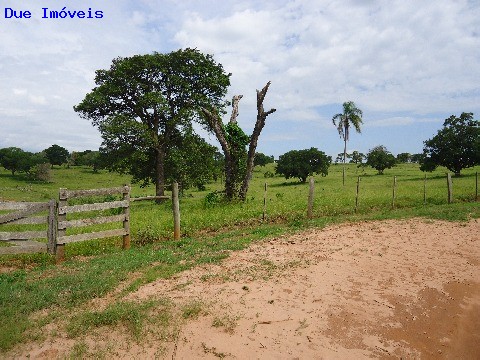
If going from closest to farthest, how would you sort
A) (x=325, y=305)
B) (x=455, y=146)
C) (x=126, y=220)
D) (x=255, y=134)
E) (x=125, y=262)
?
(x=325, y=305) < (x=125, y=262) < (x=126, y=220) < (x=255, y=134) < (x=455, y=146)

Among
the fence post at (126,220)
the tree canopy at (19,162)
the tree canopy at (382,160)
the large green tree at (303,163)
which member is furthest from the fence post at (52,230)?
the tree canopy at (19,162)

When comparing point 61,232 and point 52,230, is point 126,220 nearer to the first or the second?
point 61,232

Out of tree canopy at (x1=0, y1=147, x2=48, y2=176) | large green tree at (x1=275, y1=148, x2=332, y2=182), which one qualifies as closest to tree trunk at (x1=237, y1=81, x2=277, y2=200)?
large green tree at (x1=275, y1=148, x2=332, y2=182)

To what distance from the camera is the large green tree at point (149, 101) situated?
2447cm

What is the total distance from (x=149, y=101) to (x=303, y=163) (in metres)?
20.9

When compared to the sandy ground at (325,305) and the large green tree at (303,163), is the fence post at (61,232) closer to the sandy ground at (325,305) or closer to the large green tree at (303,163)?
the sandy ground at (325,305)

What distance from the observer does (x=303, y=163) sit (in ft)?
131

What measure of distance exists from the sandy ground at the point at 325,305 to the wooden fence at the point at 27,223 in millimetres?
3912

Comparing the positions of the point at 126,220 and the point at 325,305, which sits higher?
the point at 126,220

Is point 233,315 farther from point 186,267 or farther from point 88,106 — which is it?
point 88,106

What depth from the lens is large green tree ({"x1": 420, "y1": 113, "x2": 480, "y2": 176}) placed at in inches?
1393

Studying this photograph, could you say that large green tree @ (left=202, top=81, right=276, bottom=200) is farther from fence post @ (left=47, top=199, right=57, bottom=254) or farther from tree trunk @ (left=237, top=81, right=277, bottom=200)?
fence post @ (left=47, top=199, right=57, bottom=254)

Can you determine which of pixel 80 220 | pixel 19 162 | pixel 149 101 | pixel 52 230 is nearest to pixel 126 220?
pixel 80 220

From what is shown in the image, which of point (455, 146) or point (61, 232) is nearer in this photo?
point (61, 232)
